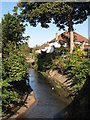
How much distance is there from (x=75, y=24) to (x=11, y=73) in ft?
55.5

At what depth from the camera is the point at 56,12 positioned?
21031mm

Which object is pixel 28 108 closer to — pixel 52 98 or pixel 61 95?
pixel 52 98

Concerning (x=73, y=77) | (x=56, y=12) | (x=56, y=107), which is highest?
(x=56, y=12)

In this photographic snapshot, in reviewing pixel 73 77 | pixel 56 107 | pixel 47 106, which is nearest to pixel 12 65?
pixel 47 106

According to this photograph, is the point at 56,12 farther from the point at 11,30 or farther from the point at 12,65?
the point at 12,65

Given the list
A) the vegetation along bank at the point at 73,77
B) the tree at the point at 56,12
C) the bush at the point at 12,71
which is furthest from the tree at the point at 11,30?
the vegetation along bank at the point at 73,77

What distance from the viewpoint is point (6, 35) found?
20.9 metres

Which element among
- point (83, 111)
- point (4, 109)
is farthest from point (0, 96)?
point (83, 111)

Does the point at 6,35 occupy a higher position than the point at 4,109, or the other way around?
→ the point at 6,35

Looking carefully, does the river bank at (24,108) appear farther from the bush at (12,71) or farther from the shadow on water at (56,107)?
the bush at (12,71)

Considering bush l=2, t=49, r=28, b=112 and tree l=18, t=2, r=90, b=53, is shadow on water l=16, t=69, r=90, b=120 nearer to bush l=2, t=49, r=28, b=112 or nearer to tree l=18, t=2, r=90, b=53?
bush l=2, t=49, r=28, b=112

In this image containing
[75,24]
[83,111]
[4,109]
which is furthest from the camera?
[75,24]

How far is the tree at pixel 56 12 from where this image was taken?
68.6 feet

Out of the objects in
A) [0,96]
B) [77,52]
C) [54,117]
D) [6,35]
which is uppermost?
[6,35]
